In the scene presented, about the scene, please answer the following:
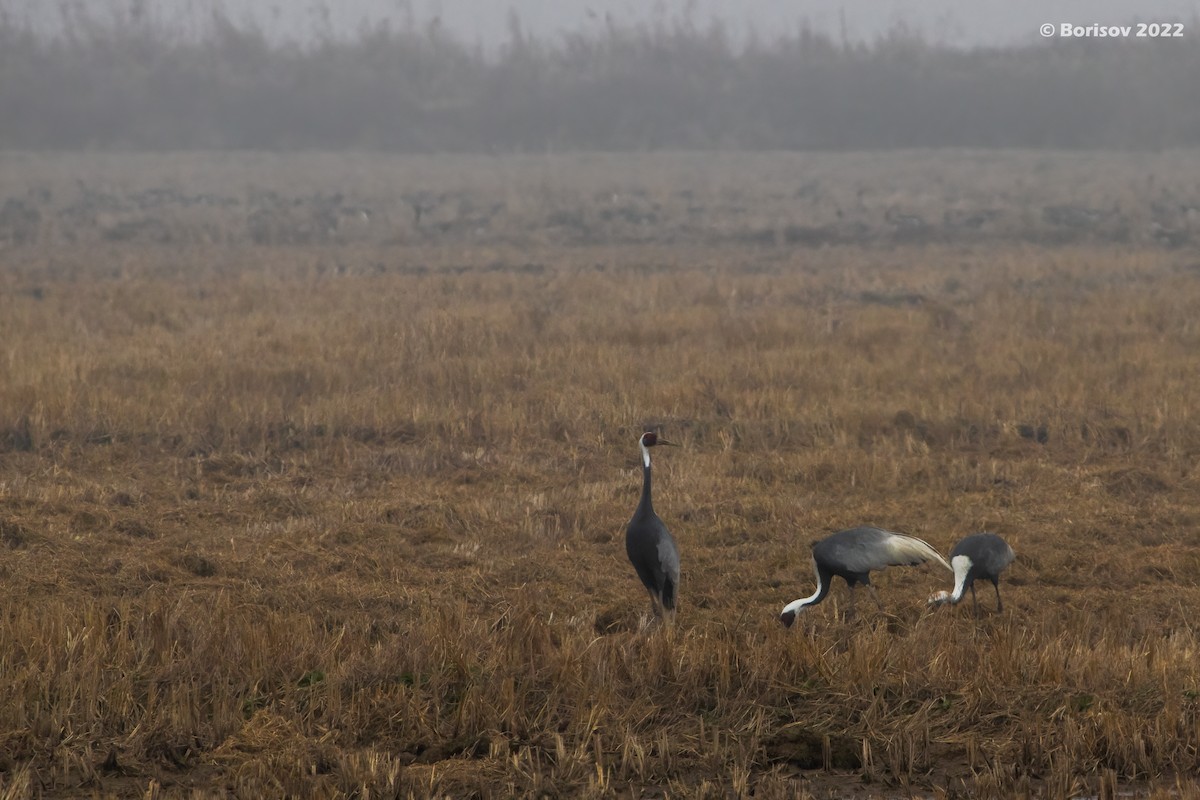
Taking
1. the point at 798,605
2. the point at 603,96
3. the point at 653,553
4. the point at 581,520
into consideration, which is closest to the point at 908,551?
the point at 798,605

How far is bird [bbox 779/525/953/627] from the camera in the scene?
720cm

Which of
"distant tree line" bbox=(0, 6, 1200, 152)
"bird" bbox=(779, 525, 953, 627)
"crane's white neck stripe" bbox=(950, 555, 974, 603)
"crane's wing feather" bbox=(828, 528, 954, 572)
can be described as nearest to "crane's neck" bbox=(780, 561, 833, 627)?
"bird" bbox=(779, 525, 953, 627)

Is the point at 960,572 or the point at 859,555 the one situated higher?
the point at 859,555

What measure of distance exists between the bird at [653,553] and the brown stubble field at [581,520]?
0.85 feet

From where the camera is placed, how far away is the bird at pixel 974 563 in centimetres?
728

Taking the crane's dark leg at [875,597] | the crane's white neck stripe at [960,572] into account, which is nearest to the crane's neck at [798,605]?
the crane's dark leg at [875,597]

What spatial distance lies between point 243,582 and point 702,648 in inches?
123

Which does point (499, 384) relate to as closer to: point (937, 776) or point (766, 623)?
point (766, 623)

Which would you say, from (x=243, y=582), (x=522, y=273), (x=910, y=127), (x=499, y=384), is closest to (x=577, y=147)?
(x=910, y=127)

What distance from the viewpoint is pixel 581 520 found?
9.28 m

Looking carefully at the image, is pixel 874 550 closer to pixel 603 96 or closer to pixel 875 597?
pixel 875 597

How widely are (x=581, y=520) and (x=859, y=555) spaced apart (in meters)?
2.52

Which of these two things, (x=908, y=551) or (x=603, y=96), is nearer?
(x=908, y=551)

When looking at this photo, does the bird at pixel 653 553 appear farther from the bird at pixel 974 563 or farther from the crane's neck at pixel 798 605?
the bird at pixel 974 563
